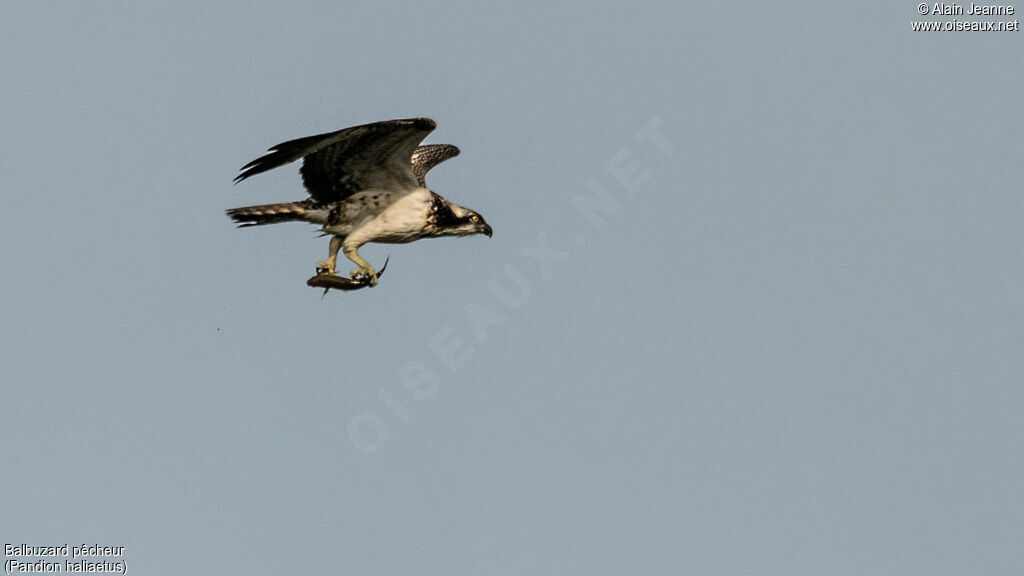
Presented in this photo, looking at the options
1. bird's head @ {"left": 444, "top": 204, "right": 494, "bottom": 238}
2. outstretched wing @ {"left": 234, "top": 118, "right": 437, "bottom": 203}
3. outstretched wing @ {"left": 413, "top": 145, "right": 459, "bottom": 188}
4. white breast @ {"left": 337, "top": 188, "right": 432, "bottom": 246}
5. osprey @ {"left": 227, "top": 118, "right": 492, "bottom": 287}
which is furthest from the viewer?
outstretched wing @ {"left": 413, "top": 145, "right": 459, "bottom": 188}

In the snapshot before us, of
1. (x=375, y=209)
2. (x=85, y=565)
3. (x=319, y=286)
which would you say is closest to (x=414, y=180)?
(x=375, y=209)

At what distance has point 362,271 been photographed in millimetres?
19969

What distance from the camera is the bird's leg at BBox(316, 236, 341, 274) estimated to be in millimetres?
20125

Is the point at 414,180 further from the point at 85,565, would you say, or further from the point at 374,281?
the point at 85,565

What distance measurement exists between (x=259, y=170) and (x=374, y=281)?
8.15 ft

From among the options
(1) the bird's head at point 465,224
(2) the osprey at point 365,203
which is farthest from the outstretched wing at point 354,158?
(1) the bird's head at point 465,224

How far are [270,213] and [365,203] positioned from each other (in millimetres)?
1242

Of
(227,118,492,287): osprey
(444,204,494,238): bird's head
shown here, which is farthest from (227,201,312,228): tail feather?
(444,204,494,238): bird's head

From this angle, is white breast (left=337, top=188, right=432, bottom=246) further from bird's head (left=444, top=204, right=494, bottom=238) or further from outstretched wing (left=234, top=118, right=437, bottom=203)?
bird's head (left=444, top=204, right=494, bottom=238)

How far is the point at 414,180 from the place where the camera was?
20031mm

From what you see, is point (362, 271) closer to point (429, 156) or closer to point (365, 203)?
point (365, 203)

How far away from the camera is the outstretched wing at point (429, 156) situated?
2266 centimetres

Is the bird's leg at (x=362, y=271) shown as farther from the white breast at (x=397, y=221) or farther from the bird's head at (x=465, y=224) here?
the bird's head at (x=465, y=224)

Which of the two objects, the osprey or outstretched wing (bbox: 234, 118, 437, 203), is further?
the osprey
